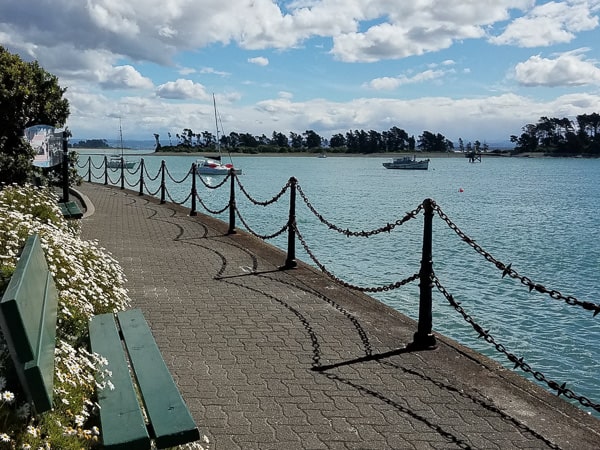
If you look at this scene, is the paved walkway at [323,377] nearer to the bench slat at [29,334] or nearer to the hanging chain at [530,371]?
the hanging chain at [530,371]

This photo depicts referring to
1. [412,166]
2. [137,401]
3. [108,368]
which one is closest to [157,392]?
[137,401]

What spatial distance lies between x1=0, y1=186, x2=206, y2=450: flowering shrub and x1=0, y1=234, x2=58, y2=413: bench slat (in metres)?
0.16

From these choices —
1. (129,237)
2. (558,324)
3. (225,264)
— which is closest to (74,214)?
(129,237)

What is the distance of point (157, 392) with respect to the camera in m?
3.18

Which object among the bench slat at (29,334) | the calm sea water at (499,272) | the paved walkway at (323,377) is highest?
the bench slat at (29,334)

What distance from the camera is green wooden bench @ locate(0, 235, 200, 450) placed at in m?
2.44

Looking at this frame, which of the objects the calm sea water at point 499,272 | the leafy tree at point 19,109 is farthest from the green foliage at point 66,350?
the leafy tree at point 19,109

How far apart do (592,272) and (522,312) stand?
6504 mm

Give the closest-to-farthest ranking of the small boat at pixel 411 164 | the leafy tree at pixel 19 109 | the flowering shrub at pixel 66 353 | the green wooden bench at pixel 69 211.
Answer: the flowering shrub at pixel 66 353, the green wooden bench at pixel 69 211, the leafy tree at pixel 19 109, the small boat at pixel 411 164

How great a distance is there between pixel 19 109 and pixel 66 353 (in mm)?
11263

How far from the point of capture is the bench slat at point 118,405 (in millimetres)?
2671

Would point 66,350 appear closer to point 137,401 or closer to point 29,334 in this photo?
point 137,401

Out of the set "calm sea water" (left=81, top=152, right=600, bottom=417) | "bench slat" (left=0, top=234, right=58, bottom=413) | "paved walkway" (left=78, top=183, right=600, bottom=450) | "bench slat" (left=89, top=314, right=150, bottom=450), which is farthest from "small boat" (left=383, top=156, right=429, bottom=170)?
"bench slat" (left=0, top=234, right=58, bottom=413)

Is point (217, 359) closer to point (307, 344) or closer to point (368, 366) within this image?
point (307, 344)
